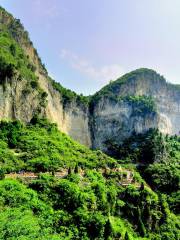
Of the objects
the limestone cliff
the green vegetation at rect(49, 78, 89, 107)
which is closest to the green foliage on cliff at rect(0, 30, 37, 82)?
the limestone cliff

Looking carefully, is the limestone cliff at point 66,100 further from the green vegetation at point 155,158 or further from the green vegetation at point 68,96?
the green vegetation at point 155,158

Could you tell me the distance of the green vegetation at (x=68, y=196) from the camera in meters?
31.8

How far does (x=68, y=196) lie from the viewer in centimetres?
3597

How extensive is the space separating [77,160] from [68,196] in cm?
991

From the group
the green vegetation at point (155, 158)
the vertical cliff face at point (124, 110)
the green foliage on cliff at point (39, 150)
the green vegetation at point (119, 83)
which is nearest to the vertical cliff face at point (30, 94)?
the green foliage on cliff at point (39, 150)

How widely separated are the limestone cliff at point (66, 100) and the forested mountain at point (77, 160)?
166mm

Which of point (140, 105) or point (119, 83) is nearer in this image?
point (140, 105)

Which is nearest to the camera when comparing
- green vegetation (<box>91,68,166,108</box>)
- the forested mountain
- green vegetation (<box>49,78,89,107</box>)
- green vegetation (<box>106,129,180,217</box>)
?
the forested mountain

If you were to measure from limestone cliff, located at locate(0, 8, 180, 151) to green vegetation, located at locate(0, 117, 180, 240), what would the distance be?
3.75 meters

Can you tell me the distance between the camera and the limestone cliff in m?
51.9

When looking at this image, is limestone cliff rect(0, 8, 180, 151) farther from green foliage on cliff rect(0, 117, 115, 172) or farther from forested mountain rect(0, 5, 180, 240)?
green foliage on cliff rect(0, 117, 115, 172)

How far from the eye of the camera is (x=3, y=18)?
64.9 m

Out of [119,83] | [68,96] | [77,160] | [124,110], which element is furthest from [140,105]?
[77,160]

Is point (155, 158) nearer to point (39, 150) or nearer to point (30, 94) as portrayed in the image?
point (30, 94)
